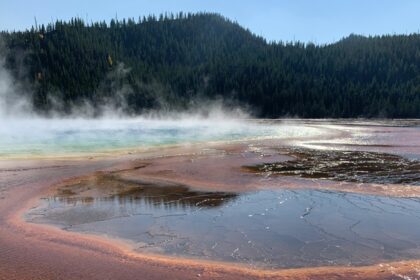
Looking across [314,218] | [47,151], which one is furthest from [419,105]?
[314,218]

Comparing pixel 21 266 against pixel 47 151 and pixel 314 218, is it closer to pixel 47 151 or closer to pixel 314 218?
pixel 314 218

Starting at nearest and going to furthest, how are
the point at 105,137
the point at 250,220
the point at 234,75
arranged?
the point at 250,220, the point at 105,137, the point at 234,75

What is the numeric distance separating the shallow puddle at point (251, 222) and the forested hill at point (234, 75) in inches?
3495

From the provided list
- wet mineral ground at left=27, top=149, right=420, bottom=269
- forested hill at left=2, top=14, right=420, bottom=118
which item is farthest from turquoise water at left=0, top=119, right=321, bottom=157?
forested hill at left=2, top=14, right=420, bottom=118

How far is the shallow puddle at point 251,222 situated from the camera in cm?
729

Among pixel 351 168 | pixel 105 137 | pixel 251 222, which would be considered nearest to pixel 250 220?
pixel 251 222

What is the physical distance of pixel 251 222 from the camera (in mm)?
9117

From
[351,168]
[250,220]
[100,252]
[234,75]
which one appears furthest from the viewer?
[234,75]

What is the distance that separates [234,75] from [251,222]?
110 meters

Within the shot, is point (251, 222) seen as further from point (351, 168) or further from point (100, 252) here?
point (351, 168)

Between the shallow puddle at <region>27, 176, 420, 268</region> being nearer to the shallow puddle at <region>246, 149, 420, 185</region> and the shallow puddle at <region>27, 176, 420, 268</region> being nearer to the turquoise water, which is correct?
the shallow puddle at <region>246, 149, 420, 185</region>

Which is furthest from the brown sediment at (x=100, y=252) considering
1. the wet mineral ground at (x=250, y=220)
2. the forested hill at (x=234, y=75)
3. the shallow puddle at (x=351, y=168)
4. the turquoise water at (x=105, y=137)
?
the forested hill at (x=234, y=75)

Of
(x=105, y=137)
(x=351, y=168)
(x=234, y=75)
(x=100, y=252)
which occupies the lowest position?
(x=100, y=252)

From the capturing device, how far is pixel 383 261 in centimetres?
681
